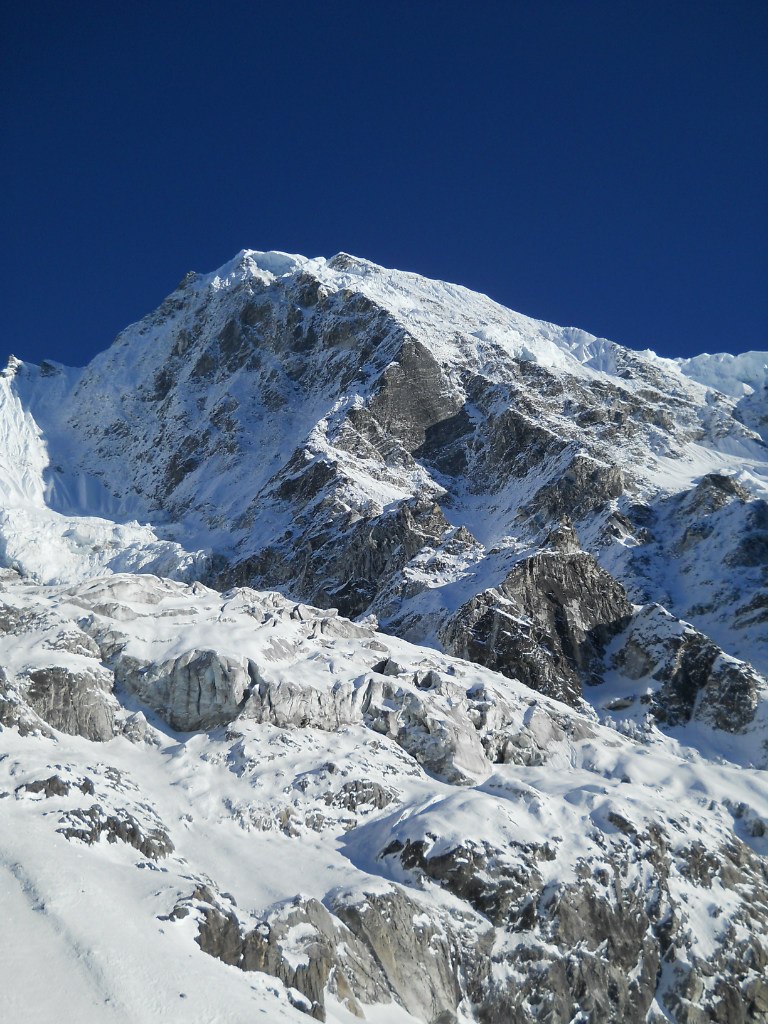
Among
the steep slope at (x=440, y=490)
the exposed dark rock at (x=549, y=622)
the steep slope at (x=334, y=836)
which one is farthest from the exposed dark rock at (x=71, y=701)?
the steep slope at (x=440, y=490)

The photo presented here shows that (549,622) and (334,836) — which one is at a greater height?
(549,622)

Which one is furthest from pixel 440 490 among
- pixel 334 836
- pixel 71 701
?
pixel 334 836

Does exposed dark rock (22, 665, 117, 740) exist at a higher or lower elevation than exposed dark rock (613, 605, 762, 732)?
lower

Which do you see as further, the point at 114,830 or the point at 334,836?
the point at 334,836

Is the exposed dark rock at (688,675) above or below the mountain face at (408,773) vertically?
above

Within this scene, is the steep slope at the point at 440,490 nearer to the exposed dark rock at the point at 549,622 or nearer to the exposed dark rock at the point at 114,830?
the exposed dark rock at the point at 549,622

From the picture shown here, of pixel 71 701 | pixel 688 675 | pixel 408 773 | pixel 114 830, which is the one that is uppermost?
pixel 688 675

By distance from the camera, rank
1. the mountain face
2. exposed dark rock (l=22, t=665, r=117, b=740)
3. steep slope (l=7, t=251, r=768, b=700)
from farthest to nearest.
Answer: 1. steep slope (l=7, t=251, r=768, b=700)
2. exposed dark rock (l=22, t=665, r=117, b=740)
3. the mountain face

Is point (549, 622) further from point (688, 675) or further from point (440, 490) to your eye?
point (440, 490)

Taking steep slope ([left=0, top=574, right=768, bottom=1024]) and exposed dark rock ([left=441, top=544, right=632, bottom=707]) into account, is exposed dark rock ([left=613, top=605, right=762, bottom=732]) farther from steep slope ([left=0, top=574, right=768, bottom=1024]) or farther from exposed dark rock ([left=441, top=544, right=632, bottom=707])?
steep slope ([left=0, top=574, right=768, bottom=1024])

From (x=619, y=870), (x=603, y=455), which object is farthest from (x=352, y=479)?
(x=619, y=870)

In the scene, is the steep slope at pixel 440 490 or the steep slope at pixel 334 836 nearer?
the steep slope at pixel 334 836

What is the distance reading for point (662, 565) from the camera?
432ft

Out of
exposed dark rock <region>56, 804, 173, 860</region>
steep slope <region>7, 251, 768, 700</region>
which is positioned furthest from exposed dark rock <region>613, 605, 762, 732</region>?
exposed dark rock <region>56, 804, 173, 860</region>
